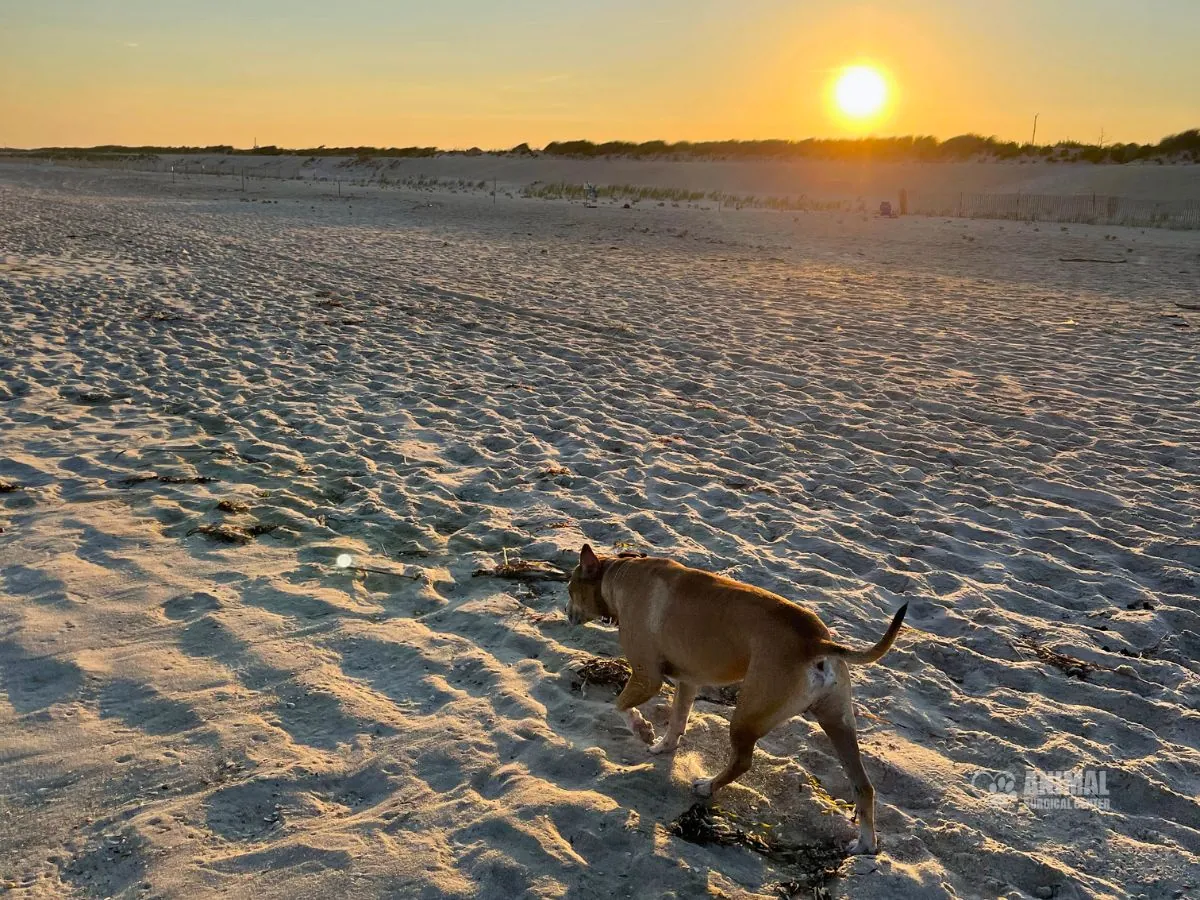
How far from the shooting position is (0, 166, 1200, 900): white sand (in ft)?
10.3

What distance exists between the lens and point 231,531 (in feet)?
18.2

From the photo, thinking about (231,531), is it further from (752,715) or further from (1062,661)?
(1062,661)

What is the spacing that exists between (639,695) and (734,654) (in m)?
0.57

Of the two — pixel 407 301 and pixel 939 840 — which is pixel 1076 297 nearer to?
pixel 407 301

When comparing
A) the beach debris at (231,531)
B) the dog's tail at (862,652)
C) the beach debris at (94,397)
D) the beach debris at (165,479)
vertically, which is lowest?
the beach debris at (231,531)

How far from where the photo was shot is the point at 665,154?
7500cm

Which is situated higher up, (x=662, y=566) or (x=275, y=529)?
(x=662, y=566)

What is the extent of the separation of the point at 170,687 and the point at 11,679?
737 millimetres

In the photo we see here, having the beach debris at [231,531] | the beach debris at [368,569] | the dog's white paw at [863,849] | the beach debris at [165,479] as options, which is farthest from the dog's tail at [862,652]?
the beach debris at [165,479]

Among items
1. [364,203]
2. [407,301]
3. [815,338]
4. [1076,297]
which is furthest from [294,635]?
[364,203]

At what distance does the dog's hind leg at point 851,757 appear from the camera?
10.2 ft

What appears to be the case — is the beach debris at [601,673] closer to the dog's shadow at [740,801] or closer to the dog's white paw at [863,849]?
the dog's shadow at [740,801]

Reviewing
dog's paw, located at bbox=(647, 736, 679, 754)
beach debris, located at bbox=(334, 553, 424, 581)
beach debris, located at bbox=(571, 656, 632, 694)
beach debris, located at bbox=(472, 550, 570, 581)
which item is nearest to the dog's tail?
dog's paw, located at bbox=(647, 736, 679, 754)

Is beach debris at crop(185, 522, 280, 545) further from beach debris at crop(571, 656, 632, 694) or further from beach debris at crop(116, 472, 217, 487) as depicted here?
beach debris at crop(571, 656, 632, 694)
